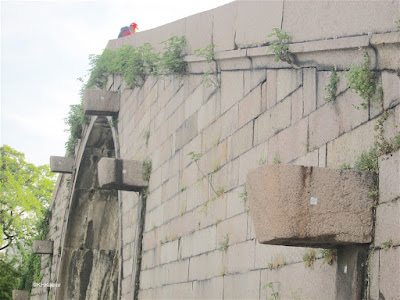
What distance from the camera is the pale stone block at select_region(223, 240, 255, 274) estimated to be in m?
4.89

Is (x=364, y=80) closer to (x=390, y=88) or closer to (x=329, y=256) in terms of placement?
(x=390, y=88)

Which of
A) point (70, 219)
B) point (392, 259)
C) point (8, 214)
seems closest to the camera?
point (392, 259)

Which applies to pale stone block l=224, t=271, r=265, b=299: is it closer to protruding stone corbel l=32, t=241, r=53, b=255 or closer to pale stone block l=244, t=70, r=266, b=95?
pale stone block l=244, t=70, r=266, b=95

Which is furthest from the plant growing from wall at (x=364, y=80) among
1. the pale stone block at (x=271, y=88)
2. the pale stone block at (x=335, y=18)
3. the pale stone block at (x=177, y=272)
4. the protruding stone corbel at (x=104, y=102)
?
the protruding stone corbel at (x=104, y=102)

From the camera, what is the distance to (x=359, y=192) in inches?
133

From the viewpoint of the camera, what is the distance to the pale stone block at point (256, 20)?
469 cm

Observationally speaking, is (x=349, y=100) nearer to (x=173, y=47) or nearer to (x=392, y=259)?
(x=392, y=259)

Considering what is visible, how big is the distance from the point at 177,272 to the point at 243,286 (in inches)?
71.4

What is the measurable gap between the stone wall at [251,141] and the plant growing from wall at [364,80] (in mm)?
35

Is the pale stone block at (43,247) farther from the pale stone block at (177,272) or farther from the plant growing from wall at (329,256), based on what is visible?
the plant growing from wall at (329,256)

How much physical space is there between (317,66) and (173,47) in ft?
10.0

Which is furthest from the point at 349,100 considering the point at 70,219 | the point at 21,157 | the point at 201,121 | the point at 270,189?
the point at 21,157

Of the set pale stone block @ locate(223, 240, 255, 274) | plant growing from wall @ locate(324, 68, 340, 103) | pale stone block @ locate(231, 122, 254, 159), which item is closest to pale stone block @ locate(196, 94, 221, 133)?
pale stone block @ locate(231, 122, 254, 159)

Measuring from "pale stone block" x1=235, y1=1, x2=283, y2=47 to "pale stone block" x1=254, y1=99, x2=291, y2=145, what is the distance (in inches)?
19.4
